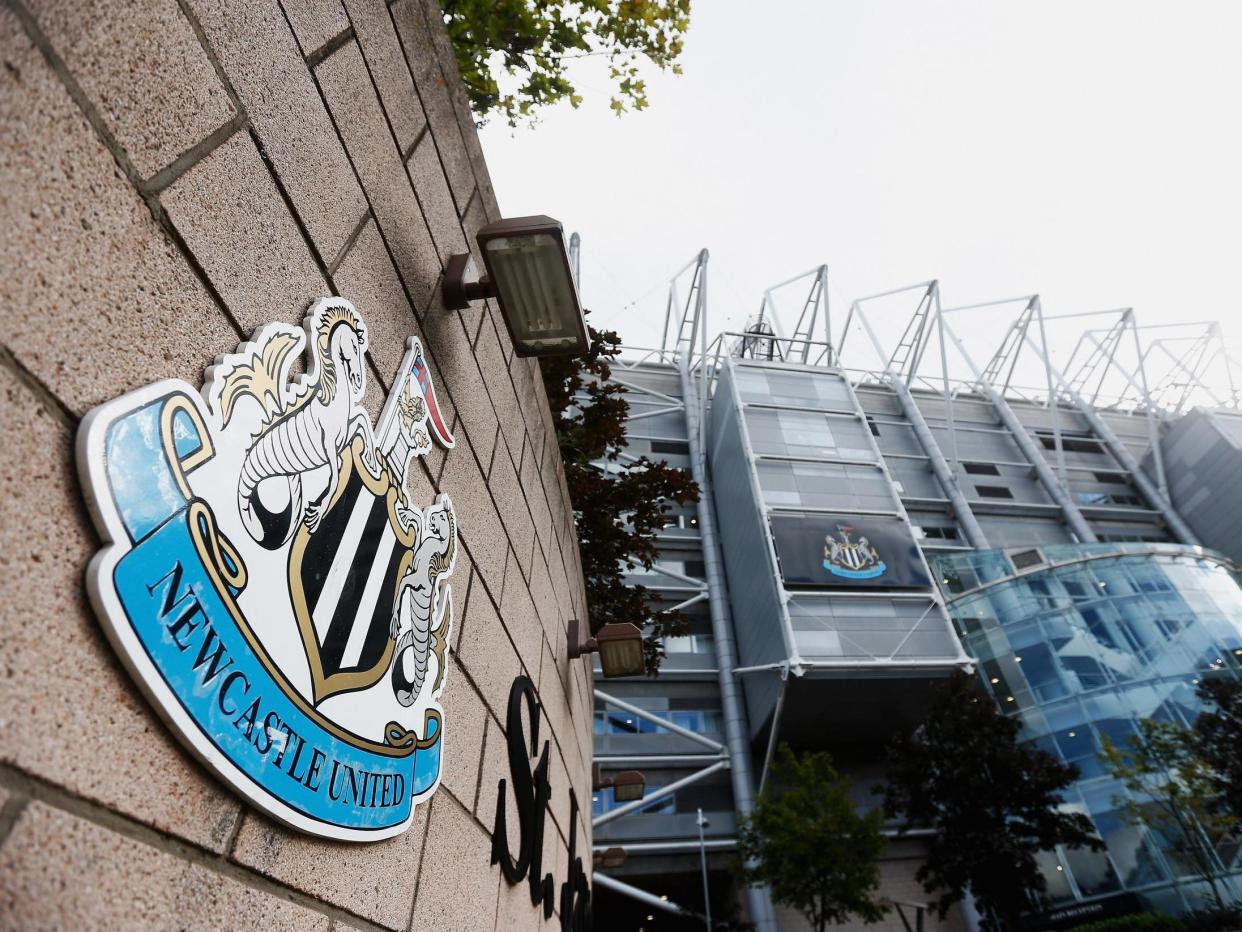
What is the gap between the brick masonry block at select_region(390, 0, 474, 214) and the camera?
230 cm

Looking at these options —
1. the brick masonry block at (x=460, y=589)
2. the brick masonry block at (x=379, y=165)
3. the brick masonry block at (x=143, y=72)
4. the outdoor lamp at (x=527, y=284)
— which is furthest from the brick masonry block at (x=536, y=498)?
the brick masonry block at (x=143, y=72)

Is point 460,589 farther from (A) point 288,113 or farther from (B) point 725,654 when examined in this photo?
(B) point 725,654

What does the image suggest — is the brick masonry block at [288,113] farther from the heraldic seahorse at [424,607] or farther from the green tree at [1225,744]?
the green tree at [1225,744]

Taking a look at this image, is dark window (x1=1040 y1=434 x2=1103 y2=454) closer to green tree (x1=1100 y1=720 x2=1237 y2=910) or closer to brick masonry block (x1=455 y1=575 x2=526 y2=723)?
green tree (x1=1100 y1=720 x2=1237 y2=910)

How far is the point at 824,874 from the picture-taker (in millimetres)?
15117

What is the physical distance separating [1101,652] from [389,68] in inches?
961

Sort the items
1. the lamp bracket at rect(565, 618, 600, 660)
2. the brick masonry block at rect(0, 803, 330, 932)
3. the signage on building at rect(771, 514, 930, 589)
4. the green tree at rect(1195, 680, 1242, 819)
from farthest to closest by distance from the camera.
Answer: the signage on building at rect(771, 514, 930, 589) < the green tree at rect(1195, 680, 1242, 819) < the lamp bracket at rect(565, 618, 600, 660) < the brick masonry block at rect(0, 803, 330, 932)

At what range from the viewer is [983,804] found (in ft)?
48.0

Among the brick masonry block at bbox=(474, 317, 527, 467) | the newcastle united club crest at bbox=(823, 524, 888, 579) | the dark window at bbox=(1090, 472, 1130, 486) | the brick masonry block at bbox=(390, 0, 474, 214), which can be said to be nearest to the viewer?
the brick masonry block at bbox=(390, 0, 474, 214)

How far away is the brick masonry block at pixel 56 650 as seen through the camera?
0.79 meters

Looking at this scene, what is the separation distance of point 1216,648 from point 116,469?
26.4 meters

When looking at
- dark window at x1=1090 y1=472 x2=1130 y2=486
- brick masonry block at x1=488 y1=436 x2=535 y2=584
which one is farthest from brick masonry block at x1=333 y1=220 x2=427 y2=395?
dark window at x1=1090 y1=472 x2=1130 y2=486

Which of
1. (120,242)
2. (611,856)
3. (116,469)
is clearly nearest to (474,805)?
(116,469)

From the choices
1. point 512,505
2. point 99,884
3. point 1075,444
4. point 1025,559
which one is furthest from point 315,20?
point 1075,444
